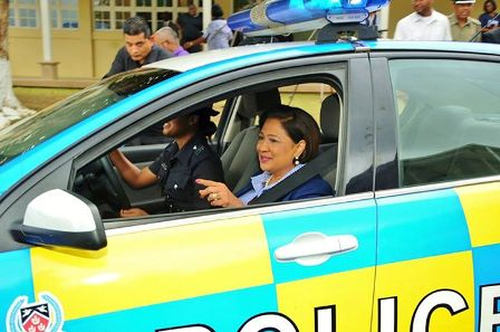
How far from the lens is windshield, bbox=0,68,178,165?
186cm

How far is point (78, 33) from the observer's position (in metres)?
11.8

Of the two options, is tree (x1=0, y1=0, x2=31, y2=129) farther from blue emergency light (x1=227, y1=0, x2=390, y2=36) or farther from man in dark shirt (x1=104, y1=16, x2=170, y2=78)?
→ blue emergency light (x1=227, y1=0, x2=390, y2=36)

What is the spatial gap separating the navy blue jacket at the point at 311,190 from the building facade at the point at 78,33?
33.9ft

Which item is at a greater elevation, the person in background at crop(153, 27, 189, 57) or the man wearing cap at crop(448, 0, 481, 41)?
the man wearing cap at crop(448, 0, 481, 41)

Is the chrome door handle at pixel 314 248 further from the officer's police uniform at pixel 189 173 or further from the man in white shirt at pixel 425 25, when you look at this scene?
the man in white shirt at pixel 425 25

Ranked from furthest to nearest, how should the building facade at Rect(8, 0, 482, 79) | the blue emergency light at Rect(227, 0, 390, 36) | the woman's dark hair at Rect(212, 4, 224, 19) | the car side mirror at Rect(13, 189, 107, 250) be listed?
the building facade at Rect(8, 0, 482, 79) → the woman's dark hair at Rect(212, 4, 224, 19) → the blue emergency light at Rect(227, 0, 390, 36) → the car side mirror at Rect(13, 189, 107, 250)

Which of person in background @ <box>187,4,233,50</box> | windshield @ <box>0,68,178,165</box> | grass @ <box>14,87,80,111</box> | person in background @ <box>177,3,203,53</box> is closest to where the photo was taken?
windshield @ <box>0,68,178,165</box>

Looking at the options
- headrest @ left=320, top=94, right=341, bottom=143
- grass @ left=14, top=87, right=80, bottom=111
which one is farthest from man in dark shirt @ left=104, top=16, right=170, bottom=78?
grass @ left=14, top=87, right=80, bottom=111

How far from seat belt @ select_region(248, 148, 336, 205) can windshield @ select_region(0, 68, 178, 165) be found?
1.80ft

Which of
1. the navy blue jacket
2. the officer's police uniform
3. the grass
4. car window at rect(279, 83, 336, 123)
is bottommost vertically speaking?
the grass

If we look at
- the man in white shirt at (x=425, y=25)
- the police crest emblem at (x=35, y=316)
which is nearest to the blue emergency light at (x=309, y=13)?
the police crest emblem at (x=35, y=316)

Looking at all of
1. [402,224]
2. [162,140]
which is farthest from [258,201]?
[162,140]

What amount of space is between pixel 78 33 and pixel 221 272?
439 inches

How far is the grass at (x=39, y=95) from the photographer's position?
9.49 metres
